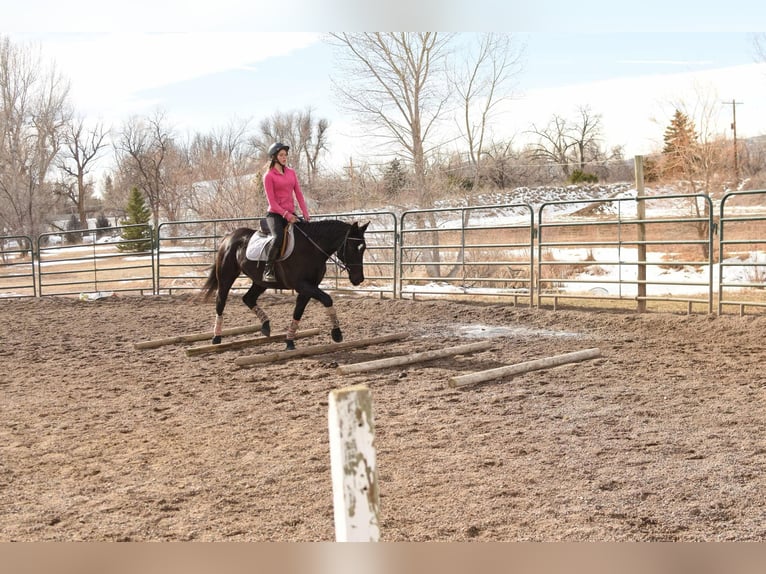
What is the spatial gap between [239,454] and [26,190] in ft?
90.5

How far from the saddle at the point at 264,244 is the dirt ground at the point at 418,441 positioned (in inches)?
36.9

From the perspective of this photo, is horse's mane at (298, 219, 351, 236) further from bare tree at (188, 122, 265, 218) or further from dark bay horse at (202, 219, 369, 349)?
bare tree at (188, 122, 265, 218)

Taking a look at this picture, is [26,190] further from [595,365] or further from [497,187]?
[595,365]

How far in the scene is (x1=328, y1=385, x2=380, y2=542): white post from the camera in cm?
150

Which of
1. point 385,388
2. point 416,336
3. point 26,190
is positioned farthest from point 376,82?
point 26,190

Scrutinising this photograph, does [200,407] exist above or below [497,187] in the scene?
below

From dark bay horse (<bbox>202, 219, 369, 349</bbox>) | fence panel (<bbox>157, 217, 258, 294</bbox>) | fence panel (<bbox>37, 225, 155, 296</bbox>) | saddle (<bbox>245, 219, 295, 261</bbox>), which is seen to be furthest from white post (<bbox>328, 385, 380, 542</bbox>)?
fence panel (<bbox>37, 225, 155, 296</bbox>)

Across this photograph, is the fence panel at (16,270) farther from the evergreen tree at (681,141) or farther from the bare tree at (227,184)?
the evergreen tree at (681,141)

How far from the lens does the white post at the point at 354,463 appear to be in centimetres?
150

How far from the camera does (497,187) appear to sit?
18.2 metres

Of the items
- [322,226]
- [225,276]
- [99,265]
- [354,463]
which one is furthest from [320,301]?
[99,265]

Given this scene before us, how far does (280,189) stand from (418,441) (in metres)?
3.41

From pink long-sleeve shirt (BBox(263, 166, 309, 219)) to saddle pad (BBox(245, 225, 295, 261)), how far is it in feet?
0.68

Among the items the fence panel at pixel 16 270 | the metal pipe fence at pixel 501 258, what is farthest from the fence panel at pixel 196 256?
the fence panel at pixel 16 270
